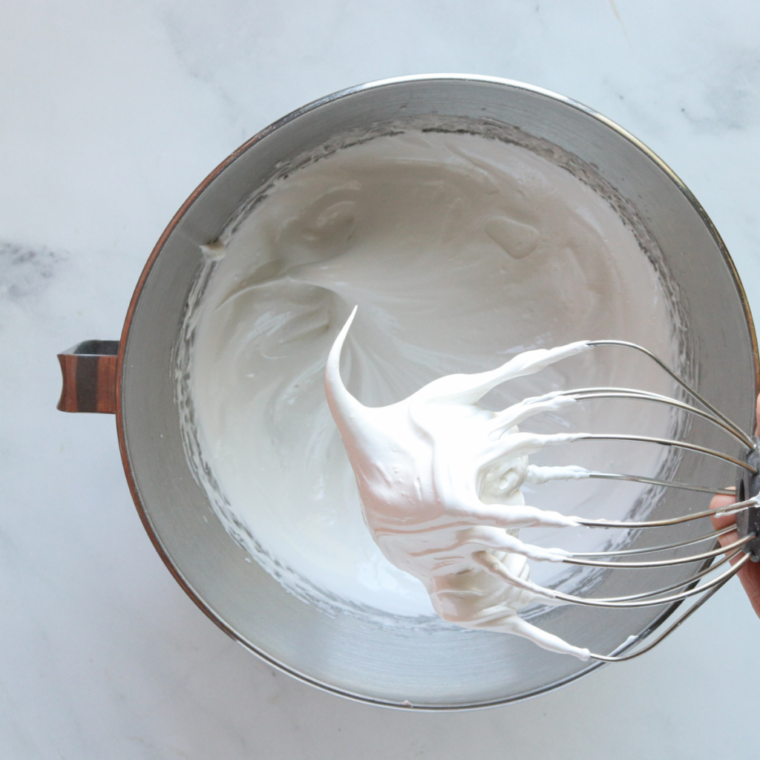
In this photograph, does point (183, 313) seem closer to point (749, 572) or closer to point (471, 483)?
point (471, 483)

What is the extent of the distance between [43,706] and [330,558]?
363 mm

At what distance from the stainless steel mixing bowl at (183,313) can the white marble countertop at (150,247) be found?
120 mm

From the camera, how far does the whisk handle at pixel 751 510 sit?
0.47 metres

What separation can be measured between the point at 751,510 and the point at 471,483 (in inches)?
7.7

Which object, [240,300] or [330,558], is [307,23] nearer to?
[240,300]

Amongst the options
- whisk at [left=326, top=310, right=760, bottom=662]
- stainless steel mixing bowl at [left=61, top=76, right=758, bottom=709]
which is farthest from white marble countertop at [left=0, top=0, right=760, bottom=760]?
whisk at [left=326, top=310, right=760, bottom=662]

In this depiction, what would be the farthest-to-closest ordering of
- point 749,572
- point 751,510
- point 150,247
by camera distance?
point 150,247
point 749,572
point 751,510

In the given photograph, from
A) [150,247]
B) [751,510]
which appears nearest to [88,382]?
[150,247]

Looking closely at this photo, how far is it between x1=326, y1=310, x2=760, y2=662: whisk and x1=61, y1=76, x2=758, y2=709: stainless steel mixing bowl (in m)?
0.09

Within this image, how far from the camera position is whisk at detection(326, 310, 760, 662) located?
1.60 ft

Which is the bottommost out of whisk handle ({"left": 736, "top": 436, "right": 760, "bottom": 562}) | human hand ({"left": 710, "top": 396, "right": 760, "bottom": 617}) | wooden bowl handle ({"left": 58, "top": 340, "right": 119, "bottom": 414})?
human hand ({"left": 710, "top": 396, "right": 760, "bottom": 617})

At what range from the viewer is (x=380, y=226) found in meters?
0.72

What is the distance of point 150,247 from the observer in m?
0.72

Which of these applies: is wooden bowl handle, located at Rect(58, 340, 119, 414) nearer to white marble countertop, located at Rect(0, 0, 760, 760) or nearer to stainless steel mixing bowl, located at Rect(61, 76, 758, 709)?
stainless steel mixing bowl, located at Rect(61, 76, 758, 709)
